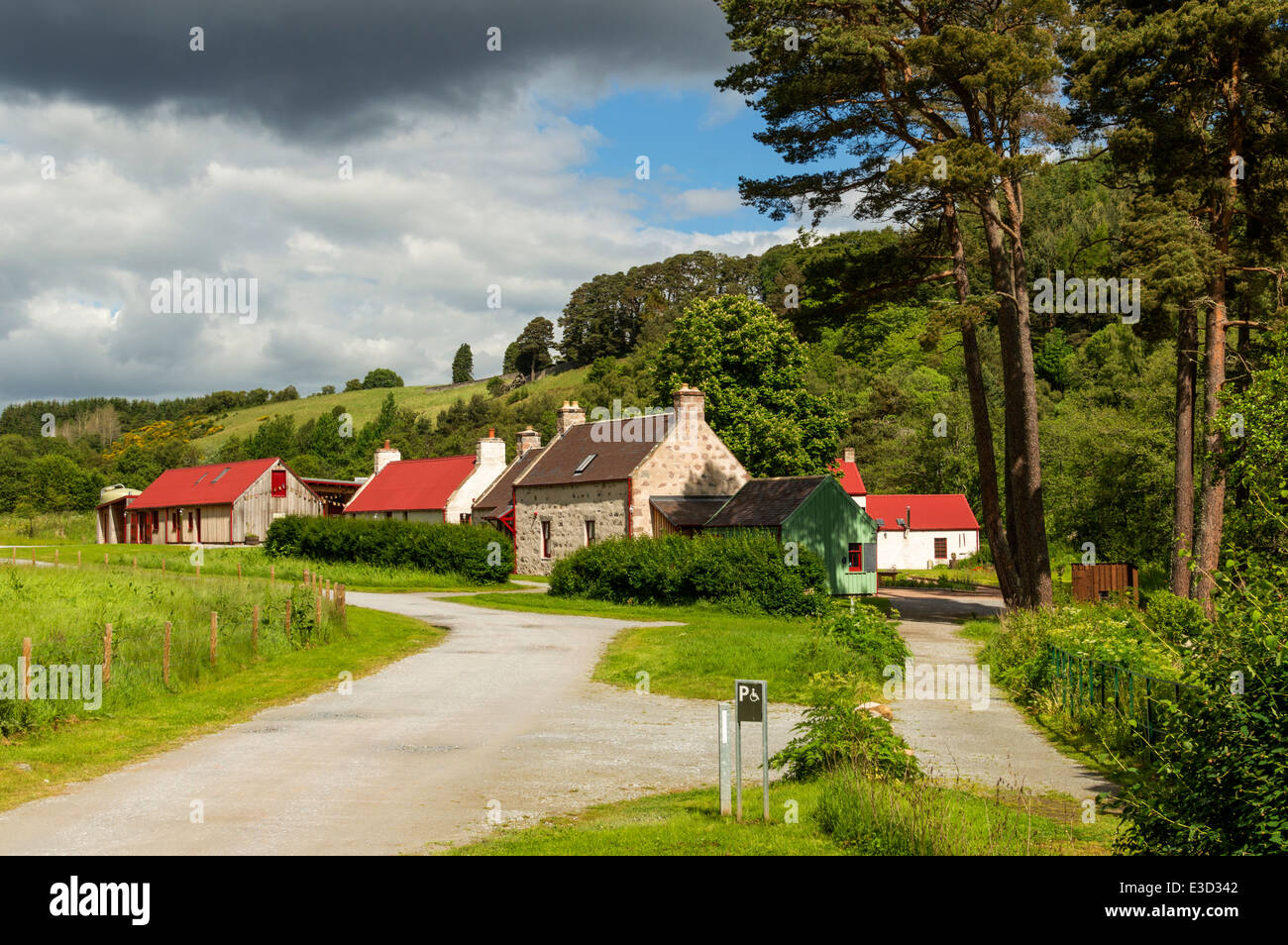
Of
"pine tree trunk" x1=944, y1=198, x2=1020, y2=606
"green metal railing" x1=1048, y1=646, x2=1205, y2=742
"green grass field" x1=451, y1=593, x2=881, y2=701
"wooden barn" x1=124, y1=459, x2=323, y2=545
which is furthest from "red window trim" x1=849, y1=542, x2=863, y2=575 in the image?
"wooden barn" x1=124, y1=459, x2=323, y2=545

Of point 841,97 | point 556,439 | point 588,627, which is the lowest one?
point 588,627

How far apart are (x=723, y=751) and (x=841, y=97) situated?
71.2 ft

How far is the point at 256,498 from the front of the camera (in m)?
62.4

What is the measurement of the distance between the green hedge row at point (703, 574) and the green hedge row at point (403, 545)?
6.95 meters

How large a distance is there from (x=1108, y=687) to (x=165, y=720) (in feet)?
45.5

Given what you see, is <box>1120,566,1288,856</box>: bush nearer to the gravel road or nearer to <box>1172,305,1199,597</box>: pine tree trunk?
the gravel road

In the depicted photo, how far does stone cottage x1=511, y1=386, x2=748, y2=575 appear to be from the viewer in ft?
141

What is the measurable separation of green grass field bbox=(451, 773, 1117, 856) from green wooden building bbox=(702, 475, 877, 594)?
26.2 meters

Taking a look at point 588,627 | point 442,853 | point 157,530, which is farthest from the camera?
point 157,530

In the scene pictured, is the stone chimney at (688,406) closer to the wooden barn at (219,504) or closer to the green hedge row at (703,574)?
the green hedge row at (703,574)

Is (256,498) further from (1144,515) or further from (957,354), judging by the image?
(957,354)
